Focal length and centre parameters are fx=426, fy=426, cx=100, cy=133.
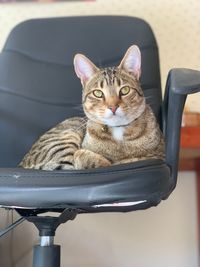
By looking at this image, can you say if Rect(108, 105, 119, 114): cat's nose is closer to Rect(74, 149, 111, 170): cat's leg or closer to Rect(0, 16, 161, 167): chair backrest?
Rect(74, 149, 111, 170): cat's leg

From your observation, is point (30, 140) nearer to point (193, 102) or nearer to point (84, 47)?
point (84, 47)

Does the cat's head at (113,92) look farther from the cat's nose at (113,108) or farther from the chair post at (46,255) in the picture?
the chair post at (46,255)

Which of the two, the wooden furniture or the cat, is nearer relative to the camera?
the cat

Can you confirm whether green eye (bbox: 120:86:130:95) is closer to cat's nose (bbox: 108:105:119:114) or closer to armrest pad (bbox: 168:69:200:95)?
cat's nose (bbox: 108:105:119:114)

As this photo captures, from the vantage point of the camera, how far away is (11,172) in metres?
0.71

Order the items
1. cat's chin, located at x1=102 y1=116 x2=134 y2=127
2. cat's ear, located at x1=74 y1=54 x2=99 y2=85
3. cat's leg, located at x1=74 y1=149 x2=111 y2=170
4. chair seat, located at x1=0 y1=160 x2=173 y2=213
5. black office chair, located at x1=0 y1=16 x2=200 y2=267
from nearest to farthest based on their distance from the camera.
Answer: chair seat, located at x1=0 y1=160 x2=173 y2=213
cat's leg, located at x1=74 y1=149 x2=111 y2=170
cat's chin, located at x1=102 y1=116 x2=134 y2=127
cat's ear, located at x1=74 y1=54 x2=99 y2=85
black office chair, located at x1=0 y1=16 x2=200 y2=267

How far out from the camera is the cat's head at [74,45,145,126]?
96 cm

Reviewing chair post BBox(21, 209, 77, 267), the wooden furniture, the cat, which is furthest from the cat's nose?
the wooden furniture

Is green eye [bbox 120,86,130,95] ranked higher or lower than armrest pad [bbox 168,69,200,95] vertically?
higher

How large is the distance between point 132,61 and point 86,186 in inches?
19.6

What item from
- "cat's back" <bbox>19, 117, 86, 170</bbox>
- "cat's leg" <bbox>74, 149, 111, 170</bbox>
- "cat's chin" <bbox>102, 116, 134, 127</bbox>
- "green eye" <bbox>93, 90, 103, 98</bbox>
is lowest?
"cat's leg" <bbox>74, 149, 111, 170</bbox>

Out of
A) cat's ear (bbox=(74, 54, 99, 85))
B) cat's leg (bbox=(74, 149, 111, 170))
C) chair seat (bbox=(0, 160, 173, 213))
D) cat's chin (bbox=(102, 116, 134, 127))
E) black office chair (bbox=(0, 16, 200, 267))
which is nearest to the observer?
chair seat (bbox=(0, 160, 173, 213))

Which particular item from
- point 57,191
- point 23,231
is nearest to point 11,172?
point 57,191

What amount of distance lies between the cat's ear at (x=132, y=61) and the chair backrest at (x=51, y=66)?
16 cm
